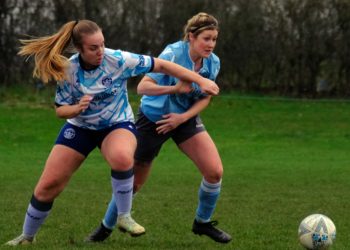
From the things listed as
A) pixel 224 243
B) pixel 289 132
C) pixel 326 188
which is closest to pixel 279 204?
pixel 326 188

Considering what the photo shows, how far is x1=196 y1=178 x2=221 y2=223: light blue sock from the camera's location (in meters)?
7.66

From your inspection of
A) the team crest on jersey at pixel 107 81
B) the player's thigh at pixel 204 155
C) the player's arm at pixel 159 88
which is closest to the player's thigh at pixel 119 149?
the team crest on jersey at pixel 107 81

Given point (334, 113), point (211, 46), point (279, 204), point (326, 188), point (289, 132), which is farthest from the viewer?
point (334, 113)

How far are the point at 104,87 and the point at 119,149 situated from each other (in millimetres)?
536

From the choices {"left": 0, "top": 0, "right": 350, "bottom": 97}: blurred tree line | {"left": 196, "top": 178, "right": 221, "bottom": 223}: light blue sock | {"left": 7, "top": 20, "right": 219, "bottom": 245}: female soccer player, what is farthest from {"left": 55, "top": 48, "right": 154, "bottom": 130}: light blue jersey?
{"left": 0, "top": 0, "right": 350, "bottom": 97}: blurred tree line

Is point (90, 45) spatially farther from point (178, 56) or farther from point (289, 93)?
point (289, 93)

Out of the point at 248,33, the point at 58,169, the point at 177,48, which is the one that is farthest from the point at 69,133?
the point at 248,33

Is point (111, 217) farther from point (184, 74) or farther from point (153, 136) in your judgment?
point (184, 74)

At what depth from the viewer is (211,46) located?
7.40 m

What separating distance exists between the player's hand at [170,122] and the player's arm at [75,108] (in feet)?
3.22

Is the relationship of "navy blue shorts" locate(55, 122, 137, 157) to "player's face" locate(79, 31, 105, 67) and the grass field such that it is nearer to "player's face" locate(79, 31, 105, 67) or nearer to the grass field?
"player's face" locate(79, 31, 105, 67)

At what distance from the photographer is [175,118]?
740cm

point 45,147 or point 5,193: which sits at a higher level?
point 5,193

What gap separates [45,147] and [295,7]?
8.48m
